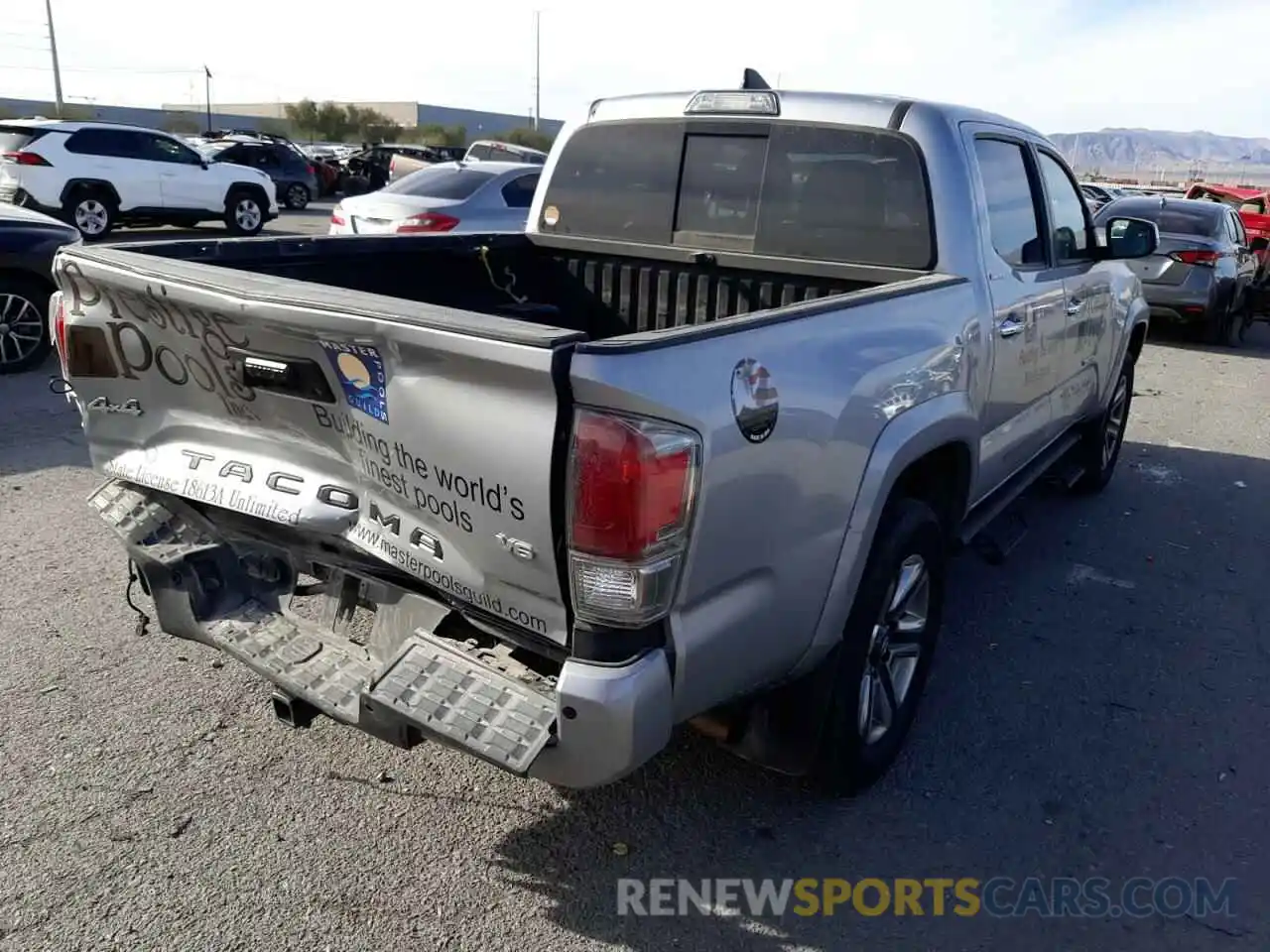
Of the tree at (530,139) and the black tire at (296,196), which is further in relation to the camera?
the tree at (530,139)

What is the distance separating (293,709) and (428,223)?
811 centimetres

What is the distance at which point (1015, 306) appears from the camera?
399cm

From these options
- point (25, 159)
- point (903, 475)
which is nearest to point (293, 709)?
point (903, 475)

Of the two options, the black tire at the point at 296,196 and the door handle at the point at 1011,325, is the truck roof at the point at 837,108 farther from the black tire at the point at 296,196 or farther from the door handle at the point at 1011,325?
Result: the black tire at the point at 296,196

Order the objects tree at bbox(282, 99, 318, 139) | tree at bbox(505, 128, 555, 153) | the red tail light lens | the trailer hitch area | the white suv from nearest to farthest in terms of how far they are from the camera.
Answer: the red tail light lens < the trailer hitch area < the white suv < tree at bbox(505, 128, 555, 153) < tree at bbox(282, 99, 318, 139)

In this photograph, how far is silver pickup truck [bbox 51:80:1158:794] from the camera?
226cm

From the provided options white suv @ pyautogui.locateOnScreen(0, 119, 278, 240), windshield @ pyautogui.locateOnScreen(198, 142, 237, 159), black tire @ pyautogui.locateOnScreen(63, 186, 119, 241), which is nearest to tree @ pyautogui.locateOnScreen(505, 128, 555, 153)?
windshield @ pyautogui.locateOnScreen(198, 142, 237, 159)

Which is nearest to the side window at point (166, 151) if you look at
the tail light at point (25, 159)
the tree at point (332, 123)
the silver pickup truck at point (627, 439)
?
the tail light at point (25, 159)

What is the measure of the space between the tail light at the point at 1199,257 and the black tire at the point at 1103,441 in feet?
21.2

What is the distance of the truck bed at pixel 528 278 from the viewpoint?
3.86 meters

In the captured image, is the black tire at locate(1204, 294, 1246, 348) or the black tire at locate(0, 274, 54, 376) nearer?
the black tire at locate(0, 274, 54, 376)

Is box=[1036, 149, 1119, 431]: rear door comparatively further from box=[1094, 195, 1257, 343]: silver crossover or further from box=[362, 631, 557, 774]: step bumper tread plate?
box=[1094, 195, 1257, 343]: silver crossover

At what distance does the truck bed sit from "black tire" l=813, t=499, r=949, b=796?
3.34ft

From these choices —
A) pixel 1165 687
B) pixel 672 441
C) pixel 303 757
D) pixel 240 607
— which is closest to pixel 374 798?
pixel 303 757
